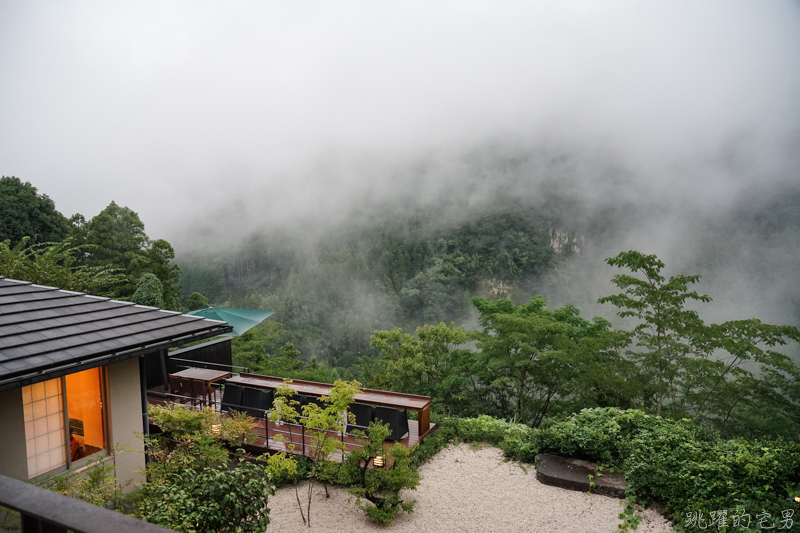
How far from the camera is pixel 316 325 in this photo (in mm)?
47594

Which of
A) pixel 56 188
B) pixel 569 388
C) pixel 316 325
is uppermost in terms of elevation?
pixel 56 188

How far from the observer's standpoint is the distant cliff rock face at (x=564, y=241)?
66.1m

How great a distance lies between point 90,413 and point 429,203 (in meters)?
73.0

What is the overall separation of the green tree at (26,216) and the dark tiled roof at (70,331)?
27.0m

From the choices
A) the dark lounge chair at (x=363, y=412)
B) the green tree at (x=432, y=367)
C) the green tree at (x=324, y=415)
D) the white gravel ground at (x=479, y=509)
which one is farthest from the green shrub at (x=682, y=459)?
the green tree at (x=432, y=367)

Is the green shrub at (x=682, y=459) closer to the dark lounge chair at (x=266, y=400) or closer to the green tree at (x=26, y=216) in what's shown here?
the dark lounge chair at (x=266, y=400)

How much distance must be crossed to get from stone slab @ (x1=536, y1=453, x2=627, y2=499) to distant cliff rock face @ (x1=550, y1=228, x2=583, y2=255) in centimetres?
6172

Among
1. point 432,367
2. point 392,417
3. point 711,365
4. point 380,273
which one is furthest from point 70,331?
point 380,273

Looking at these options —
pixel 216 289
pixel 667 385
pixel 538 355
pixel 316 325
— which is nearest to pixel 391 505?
pixel 538 355

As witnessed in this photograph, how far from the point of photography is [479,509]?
6.70 m

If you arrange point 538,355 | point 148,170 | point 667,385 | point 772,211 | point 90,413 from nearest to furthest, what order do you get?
1. point 90,413
2. point 667,385
3. point 538,355
4. point 772,211
5. point 148,170

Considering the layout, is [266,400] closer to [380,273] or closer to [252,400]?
[252,400]

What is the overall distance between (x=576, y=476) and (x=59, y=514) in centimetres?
772

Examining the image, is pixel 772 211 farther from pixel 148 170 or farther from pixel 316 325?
pixel 148 170
